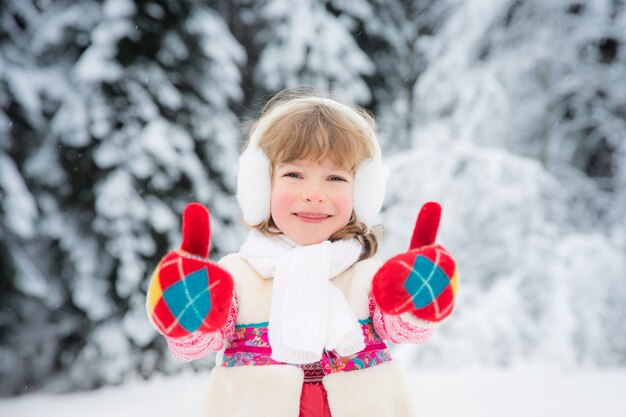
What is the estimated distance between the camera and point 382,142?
22.3 feet

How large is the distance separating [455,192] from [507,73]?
143 cm

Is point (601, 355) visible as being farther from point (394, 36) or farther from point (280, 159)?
point (280, 159)

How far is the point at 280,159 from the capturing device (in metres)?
1.84

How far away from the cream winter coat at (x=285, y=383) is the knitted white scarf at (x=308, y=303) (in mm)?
41

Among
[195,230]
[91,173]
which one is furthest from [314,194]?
[91,173]

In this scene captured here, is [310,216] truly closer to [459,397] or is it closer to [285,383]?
[285,383]

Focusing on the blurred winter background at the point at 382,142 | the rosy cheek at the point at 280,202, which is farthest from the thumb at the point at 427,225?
the blurred winter background at the point at 382,142

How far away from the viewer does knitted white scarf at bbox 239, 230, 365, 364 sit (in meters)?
1.65

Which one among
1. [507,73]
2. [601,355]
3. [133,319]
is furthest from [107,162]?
[601,355]

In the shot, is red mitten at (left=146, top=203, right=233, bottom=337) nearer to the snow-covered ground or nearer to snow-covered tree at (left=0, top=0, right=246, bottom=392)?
the snow-covered ground

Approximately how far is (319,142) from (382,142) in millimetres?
5055

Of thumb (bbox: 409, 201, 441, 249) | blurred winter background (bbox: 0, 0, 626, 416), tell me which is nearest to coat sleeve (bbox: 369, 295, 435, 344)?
thumb (bbox: 409, 201, 441, 249)

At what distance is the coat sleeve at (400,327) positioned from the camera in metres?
1.59

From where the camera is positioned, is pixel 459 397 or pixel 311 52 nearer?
pixel 459 397
